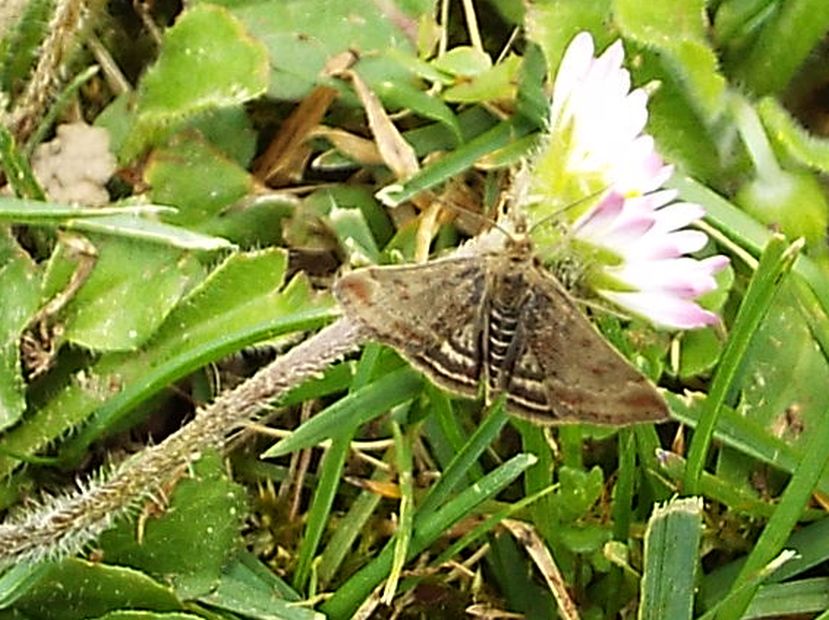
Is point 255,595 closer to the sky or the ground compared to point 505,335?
closer to the ground

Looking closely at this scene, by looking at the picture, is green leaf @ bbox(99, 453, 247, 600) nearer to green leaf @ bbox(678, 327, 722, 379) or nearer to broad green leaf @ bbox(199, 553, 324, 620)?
broad green leaf @ bbox(199, 553, 324, 620)

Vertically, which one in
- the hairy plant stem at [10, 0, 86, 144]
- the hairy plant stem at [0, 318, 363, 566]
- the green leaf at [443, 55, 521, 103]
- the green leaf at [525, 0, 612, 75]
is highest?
the hairy plant stem at [10, 0, 86, 144]

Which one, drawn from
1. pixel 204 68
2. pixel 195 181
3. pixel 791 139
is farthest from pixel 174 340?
pixel 791 139

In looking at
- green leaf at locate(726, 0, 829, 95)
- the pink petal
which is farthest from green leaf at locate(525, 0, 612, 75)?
the pink petal

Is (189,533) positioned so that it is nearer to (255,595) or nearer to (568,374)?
(255,595)

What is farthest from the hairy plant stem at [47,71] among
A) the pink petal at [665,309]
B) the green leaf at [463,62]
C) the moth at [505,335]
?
the pink petal at [665,309]

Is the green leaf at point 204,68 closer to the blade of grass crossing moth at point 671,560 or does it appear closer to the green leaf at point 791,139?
the green leaf at point 791,139
